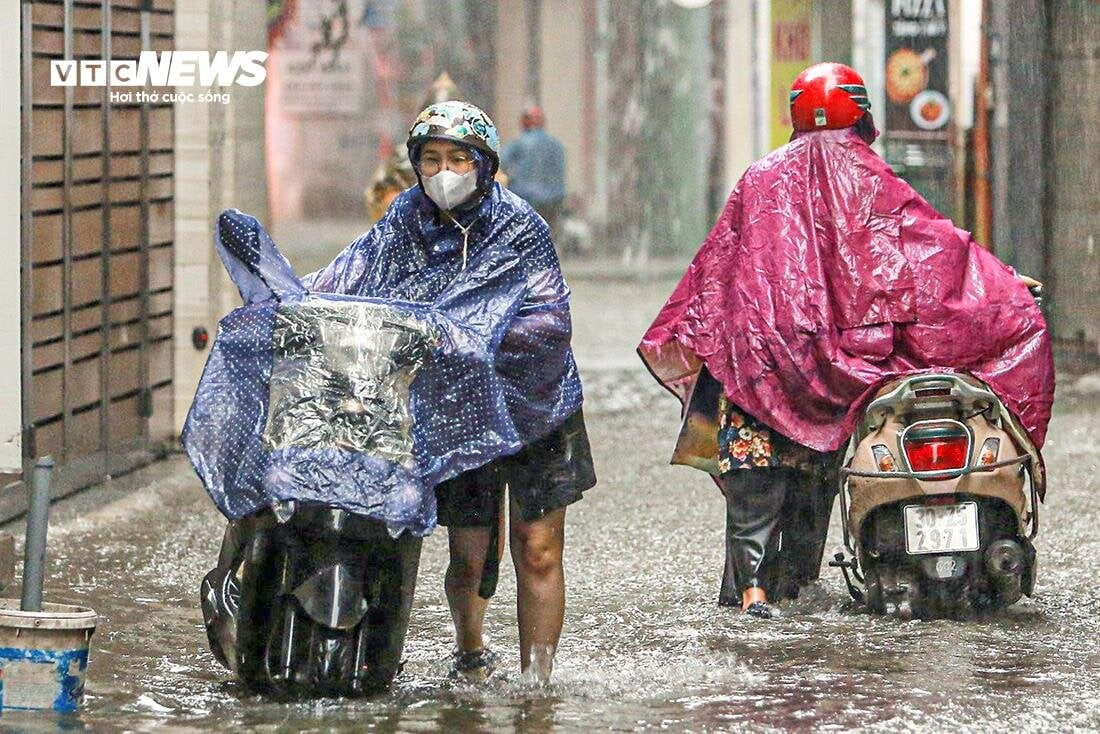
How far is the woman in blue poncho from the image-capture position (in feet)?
20.6

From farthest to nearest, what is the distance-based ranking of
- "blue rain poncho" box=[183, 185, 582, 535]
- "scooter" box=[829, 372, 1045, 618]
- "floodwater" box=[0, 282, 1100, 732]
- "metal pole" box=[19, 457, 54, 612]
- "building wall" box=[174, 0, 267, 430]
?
1. "building wall" box=[174, 0, 267, 430]
2. "scooter" box=[829, 372, 1045, 618]
3. "floodwater" box=[0, 282, 1100, 732]
4. "blue rain poncho" box=[183, 185, 582, 535]
5. "metal pole" box=[19, 457, 54, 612]

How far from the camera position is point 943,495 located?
7379 millimetres

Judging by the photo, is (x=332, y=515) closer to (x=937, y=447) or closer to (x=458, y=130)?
(x=458, y=130)

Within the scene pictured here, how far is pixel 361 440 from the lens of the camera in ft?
19.2

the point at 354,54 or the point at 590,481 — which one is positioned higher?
the point at 354,54

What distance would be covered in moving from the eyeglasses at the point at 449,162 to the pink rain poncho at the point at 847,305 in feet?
5.55

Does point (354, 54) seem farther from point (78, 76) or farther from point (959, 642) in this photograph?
point (959, 642)

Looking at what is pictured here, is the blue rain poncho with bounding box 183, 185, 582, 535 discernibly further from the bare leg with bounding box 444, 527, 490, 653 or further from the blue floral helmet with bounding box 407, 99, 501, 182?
the bare leg with bounding box 444, 527, 490, 653

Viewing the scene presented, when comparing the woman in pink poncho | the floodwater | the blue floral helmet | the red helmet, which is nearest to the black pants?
the woman in pink poncho

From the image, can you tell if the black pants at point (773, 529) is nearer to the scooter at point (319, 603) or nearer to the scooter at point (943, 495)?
the scooter at point (943, 495)

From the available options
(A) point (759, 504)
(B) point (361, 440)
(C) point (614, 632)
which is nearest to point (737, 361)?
(A) point (759, 504)

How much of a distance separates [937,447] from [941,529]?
0.82 ft

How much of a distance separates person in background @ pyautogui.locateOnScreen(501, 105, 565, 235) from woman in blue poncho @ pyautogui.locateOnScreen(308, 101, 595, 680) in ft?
53.4

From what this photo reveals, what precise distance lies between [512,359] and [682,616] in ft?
5.31
